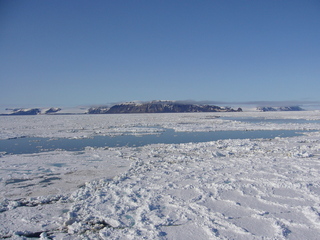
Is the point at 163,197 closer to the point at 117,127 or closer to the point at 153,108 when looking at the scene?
the point at 117,127

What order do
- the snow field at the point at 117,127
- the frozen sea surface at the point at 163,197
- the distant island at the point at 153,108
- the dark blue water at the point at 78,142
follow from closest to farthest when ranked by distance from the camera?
1. the frozen sea surface at the point at 163,197
2. the dark blue water at the point at 78,142
3. the snow field at the point at 117,127
4. the distant island at the point at 153,108

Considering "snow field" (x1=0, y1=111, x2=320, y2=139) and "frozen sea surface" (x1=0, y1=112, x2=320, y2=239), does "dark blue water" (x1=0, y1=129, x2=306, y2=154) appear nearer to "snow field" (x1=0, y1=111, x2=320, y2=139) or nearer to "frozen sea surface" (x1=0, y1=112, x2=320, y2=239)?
"snow field" (x1=0, y1=111, x2=320, y2=139)

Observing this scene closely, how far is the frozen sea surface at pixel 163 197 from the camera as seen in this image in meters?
3.58

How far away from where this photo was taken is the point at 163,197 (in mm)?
4816

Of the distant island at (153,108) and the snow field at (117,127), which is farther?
the distant island at (153,108)

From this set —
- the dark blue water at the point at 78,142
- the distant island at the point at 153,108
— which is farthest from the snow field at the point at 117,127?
the distant island at the point at 153,108

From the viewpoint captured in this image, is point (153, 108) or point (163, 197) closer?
point (163, 197)

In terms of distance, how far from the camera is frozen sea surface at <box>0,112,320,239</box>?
11.8ft

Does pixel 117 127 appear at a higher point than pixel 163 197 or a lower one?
lower

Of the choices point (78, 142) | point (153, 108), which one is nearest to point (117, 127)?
point (78, 142)

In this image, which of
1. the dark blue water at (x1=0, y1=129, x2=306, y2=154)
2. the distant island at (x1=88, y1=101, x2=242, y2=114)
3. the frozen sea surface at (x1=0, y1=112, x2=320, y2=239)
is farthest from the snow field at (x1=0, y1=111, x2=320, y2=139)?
the distant island at (x1=88, y1=101, x2=242, y2=114)

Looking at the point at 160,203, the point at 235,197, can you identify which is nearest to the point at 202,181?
the point at 235,197

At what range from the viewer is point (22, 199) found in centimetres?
486

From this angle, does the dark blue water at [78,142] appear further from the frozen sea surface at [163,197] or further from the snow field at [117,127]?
the frozen sea surface at [163,197]
